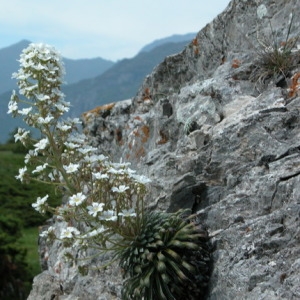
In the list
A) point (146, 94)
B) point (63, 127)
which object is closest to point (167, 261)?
point (63, 127)

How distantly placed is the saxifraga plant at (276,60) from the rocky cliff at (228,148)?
2 centimetres

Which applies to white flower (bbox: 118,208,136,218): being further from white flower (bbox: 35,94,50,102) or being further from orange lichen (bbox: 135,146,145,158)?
orange lichen (bbox: 135,146,145,158)

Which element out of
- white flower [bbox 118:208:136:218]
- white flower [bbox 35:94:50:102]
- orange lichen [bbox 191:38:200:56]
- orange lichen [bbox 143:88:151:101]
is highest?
orange lichen [bbox 191:38:200:56]

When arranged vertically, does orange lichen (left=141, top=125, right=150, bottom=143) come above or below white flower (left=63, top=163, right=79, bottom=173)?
below

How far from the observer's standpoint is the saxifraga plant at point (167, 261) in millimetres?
5785

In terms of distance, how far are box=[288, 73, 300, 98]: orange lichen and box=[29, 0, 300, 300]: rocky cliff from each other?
19 millimetres

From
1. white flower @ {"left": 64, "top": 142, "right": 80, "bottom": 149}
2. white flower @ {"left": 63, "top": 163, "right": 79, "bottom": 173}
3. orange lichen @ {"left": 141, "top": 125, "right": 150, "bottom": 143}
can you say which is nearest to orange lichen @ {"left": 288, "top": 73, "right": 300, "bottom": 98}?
orange lichen @ {"left": 141, "top": 125, "right": 150, "bottom": 143}

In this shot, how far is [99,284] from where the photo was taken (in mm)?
7375

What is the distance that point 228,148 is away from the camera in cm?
691

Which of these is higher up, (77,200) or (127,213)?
(77,200)

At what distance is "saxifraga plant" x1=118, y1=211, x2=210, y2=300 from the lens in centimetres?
579

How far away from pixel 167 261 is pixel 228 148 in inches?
71.6

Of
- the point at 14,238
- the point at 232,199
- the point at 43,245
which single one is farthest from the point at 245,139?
the point at 14,238

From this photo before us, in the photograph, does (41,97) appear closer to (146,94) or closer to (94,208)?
(94,208)
